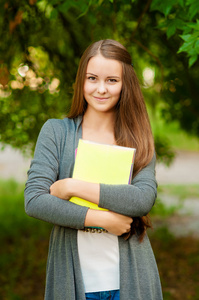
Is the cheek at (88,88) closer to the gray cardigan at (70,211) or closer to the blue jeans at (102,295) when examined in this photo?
the gray cardigan at (70,211)

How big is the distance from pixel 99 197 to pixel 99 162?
15 cm

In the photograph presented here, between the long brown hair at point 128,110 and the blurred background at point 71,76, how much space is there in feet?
1.40

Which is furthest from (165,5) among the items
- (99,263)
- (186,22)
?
(99,263)

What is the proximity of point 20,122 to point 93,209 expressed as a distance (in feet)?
7.17

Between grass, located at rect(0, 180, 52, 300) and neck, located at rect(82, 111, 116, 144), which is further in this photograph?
grass, located at rect(0, 180, 52, 300)

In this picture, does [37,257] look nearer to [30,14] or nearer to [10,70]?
[10,70]

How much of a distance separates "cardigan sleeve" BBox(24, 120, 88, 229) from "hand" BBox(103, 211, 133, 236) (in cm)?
10

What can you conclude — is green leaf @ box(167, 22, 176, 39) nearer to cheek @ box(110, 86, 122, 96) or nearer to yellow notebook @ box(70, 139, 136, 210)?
cheek @ box(110, 86, 122, 96)

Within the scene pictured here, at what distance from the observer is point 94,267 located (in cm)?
182

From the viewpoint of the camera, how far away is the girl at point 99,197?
1.74 meters

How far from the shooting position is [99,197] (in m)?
1.73

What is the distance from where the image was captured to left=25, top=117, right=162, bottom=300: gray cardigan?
1735 mm

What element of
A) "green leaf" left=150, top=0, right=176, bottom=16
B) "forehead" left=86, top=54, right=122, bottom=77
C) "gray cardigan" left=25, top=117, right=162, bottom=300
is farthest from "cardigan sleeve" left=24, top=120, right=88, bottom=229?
"green leaf" left=150, top=0, right=176, bottom=16

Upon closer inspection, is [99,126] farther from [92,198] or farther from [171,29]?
[171,29]
